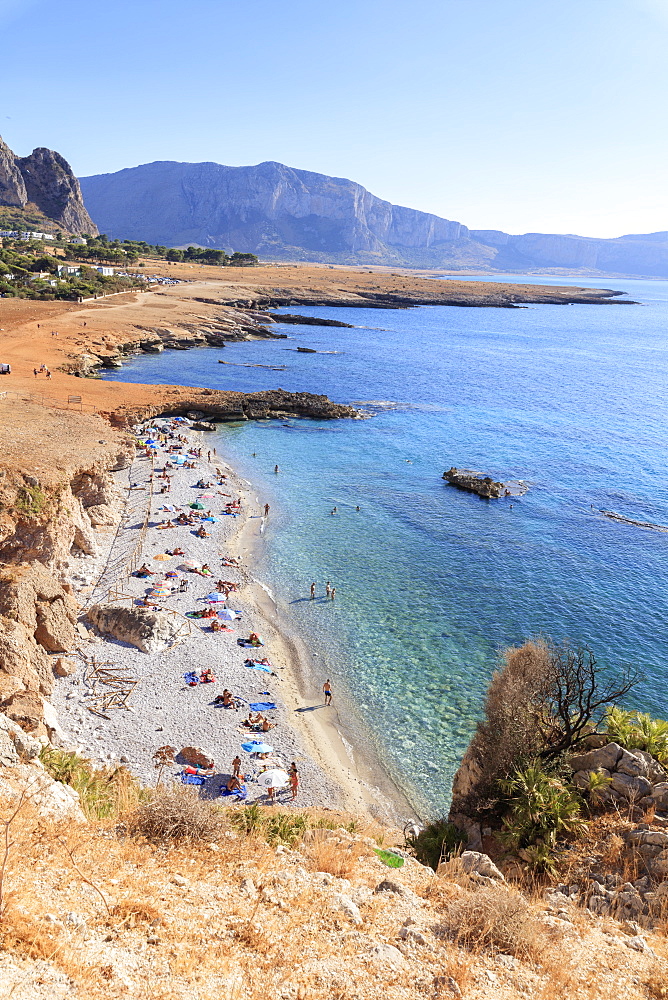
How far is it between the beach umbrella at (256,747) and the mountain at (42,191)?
637 ft

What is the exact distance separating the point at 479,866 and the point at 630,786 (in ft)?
11.4

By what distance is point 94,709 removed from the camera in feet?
60.1

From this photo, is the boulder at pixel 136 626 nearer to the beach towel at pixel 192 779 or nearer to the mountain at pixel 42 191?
the beach towel at pixel 192 779

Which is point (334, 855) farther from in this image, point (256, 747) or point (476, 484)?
point (476, 484)

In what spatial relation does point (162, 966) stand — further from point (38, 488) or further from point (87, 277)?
point (87, 277)

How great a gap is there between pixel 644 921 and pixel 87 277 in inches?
4721

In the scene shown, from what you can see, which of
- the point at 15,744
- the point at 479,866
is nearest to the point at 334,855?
the point at 479,866

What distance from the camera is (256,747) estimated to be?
711 inches

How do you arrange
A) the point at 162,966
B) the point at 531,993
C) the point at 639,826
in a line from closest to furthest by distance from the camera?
1. the point at 162,966
2. the point at 531,993
3. the point at 639,826

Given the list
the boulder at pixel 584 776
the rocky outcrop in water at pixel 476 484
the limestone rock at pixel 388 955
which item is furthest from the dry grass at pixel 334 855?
the rocky outcrop in water at pixel 476 484

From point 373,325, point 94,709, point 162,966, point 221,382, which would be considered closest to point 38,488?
point 94,709

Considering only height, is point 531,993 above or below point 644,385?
below

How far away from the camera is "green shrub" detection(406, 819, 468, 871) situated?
39.0ft

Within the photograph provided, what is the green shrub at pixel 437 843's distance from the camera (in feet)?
39.0
